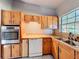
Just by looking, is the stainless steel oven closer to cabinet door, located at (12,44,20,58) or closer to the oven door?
the oven door

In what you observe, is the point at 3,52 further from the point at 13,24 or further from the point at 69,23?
the point at 69,23


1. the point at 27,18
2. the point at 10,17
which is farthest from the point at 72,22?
the point at 10,17

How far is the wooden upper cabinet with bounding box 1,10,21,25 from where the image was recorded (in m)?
4.09

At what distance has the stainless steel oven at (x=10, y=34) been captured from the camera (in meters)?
4.02

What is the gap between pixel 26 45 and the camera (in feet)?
14.3

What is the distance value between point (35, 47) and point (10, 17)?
1.78 m

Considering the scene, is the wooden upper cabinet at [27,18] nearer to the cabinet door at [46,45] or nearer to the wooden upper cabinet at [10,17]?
the wooden upper cabinet at [10,17]

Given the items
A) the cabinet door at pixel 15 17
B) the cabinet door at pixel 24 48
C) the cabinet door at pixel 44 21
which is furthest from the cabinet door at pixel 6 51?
the cabinet door at pixel 44 21

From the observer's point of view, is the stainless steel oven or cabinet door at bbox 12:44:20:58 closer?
the stainless steel oven

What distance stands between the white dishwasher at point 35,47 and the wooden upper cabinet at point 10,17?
1.11 metres

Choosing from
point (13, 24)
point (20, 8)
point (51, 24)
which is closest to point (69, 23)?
point (51, 24)

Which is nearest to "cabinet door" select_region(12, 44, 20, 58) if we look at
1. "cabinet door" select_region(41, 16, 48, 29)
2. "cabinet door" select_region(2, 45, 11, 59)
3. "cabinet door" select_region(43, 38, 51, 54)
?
"cabinet door" select_region(2, 45, 11, 59)

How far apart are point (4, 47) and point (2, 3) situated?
6.87ft

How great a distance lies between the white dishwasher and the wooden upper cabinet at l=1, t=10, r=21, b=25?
111 centimetres
